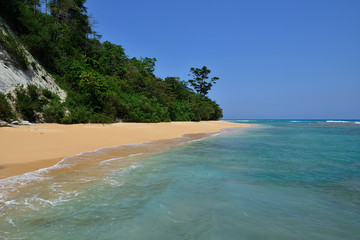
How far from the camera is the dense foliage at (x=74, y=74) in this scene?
12.7 meters

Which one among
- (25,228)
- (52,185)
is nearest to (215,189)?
(25,228)

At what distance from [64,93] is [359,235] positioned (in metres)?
17.7

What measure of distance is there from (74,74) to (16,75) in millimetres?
5698

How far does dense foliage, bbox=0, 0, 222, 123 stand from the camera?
12.7 meters

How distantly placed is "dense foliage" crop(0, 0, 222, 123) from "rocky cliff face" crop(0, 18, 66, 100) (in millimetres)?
641

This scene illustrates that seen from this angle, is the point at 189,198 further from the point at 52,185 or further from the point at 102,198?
the point at 52,185

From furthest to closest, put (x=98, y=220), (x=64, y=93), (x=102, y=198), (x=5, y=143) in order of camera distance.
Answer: (x=64, y=93) < (x=5, y=143) < (x=102, y=198) < (x=98, y=220)

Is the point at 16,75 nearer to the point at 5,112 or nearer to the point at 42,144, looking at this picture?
the point at 5,112

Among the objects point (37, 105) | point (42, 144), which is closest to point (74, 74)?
point (37, 105)

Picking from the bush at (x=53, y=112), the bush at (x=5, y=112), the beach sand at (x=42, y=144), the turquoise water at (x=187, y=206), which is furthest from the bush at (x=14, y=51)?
the turquoise water at (x=187, y=206)

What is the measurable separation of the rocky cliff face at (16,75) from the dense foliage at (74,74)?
64cm

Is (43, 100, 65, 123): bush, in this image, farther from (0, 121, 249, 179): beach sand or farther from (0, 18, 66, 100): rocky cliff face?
(0, 121, 249, 179): beach sand

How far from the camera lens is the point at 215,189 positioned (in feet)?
13.6

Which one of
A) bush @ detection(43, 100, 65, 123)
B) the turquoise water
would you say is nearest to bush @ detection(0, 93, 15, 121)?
bush @ detection(43, 100, 65, 123)
